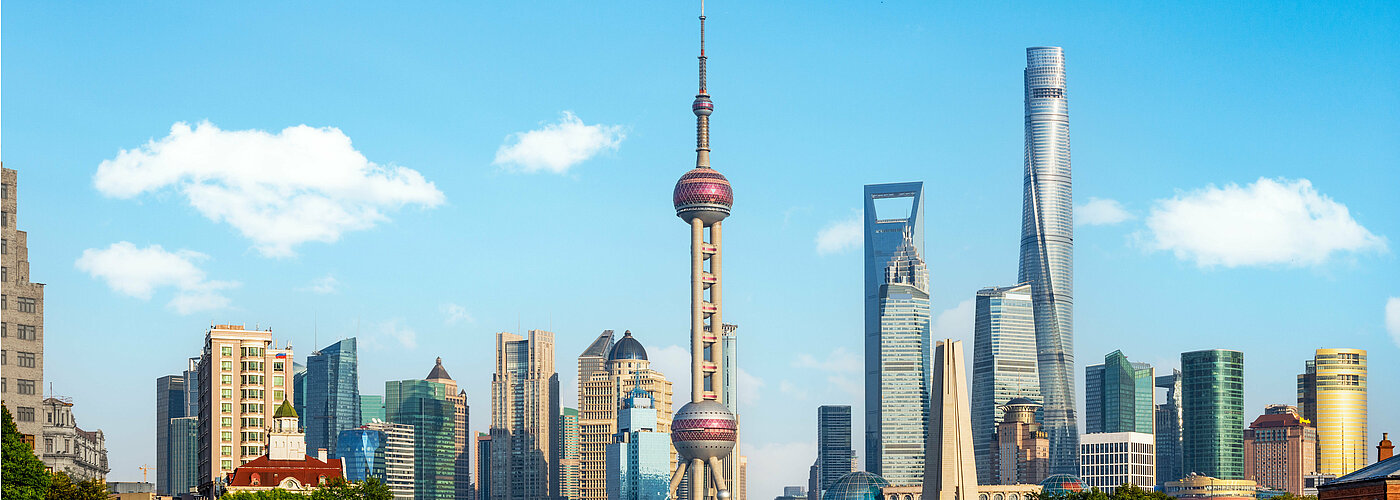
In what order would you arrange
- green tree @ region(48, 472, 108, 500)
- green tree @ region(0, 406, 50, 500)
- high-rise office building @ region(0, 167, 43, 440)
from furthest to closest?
high-rise office building @ region(0, 167, 43, 440) → green tree @ region(48, 472, 108, 500) → green tree @ region(0, 406, 50, 500)

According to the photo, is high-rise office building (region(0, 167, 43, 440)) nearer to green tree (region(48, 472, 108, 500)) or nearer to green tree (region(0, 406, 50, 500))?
green tree (region(48, 472, 108, 500))

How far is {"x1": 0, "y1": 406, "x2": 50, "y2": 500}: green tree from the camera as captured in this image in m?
102

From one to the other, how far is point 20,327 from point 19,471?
5100 cm

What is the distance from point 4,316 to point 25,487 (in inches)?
1959

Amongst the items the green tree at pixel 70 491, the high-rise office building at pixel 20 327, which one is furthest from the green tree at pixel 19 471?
the high-rise office building at pixel 20 327

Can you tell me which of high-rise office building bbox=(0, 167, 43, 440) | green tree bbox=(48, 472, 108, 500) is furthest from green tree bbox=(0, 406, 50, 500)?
high-rise office building bbox=(0, 167, 43, 440)

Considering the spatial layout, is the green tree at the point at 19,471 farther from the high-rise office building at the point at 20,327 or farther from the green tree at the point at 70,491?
the high-rise office building at the point at 20,327

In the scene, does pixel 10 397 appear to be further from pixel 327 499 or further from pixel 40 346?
pixel 327 499

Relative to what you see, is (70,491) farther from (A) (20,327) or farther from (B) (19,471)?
(B) (19,471)

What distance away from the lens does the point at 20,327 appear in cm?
15250

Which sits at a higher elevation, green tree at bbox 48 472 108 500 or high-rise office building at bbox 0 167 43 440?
high-rise office building at bbox 0 167 43 440

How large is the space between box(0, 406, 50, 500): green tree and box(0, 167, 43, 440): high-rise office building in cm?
4201

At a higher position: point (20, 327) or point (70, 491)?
point (20, 327)

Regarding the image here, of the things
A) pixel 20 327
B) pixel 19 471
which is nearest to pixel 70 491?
pixel 20 327
